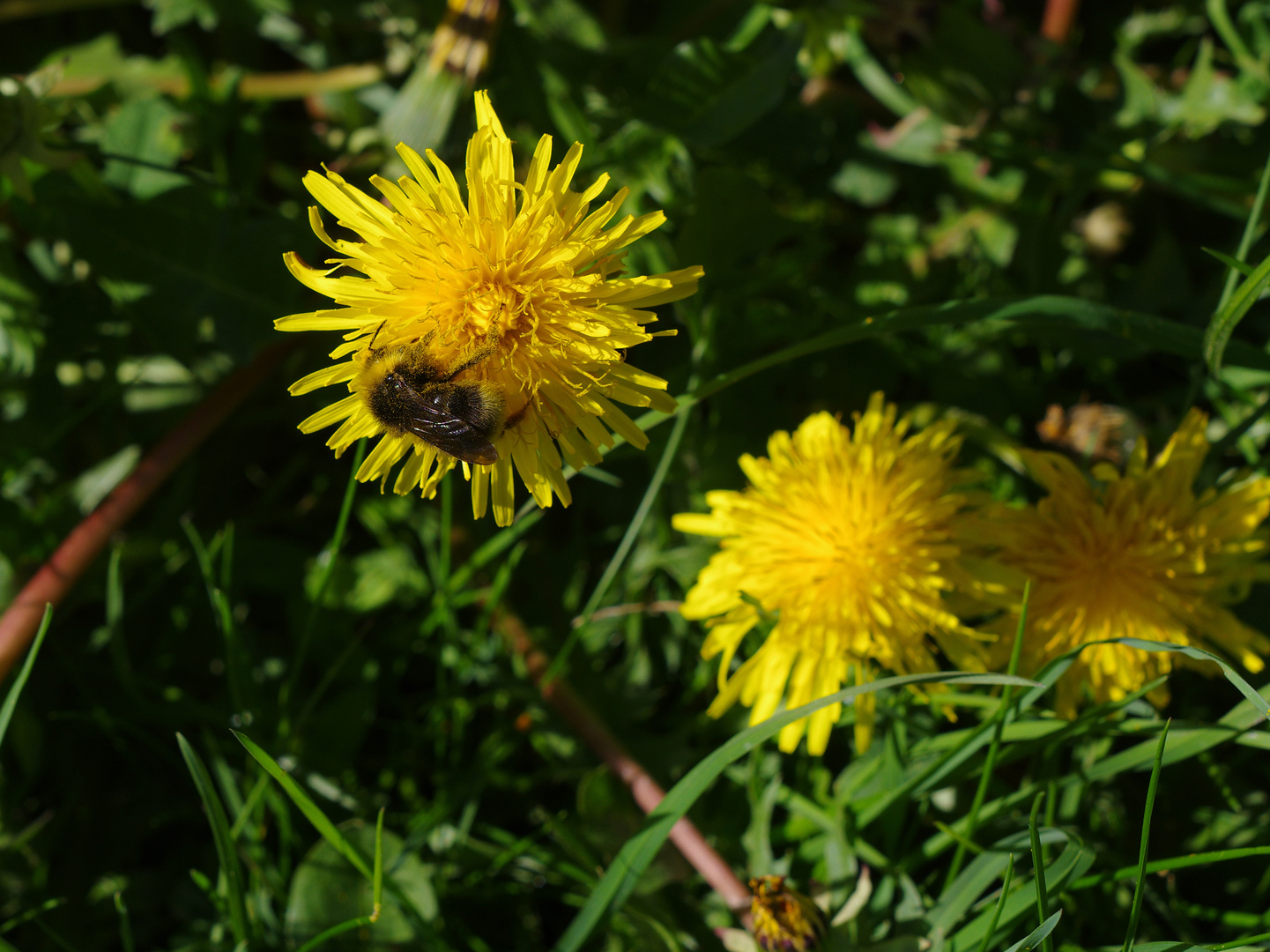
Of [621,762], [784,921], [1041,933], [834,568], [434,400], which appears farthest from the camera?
[621,762]

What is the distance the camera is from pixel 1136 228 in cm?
259

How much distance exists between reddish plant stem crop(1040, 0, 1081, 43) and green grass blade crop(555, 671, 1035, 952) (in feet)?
6.04

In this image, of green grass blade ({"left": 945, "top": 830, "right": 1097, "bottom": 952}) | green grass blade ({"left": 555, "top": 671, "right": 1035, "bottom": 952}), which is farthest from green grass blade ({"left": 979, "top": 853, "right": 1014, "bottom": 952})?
green grass blade ({"left": 555, "top": 671, "right": 1035, "bottom": 952})

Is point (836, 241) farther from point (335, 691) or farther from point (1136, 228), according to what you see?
point (335, 691)

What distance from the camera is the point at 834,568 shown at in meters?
1.77

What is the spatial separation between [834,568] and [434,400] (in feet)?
2.70

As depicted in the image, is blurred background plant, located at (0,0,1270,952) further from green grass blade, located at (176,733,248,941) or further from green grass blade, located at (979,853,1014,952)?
green grass blade, located at (979,853,1014,952)

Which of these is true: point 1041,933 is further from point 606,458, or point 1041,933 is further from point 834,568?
point 606,458

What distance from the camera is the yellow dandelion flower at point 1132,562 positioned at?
1787 mm

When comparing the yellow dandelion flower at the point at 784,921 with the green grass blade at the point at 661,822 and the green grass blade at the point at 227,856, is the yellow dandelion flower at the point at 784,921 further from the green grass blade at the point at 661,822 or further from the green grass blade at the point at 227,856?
the green grass blade at the point at 227,856

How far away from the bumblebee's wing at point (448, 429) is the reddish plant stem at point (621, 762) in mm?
811

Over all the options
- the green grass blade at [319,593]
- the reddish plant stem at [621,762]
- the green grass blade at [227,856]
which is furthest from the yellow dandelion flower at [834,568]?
the green grass blade at [227,856]

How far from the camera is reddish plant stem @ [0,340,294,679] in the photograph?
79.5 inches

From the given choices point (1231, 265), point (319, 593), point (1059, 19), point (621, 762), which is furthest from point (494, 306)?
point (1059, 19)
